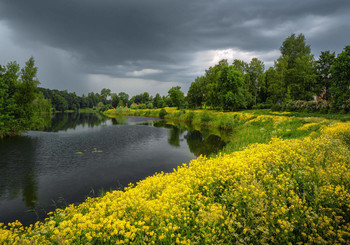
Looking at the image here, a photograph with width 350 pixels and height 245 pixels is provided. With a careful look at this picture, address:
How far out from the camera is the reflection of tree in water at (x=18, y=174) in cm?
1159

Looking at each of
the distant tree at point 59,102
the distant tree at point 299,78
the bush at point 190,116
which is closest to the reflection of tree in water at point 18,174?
the bush at point 190,116

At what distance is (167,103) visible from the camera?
11200 centimetres

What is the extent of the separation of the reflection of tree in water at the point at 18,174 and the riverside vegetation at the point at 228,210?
5866mm

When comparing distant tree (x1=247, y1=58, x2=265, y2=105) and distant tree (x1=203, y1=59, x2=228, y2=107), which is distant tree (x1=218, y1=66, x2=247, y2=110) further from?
distant tree (x1=247, y1=58, x2=265, y2=105)

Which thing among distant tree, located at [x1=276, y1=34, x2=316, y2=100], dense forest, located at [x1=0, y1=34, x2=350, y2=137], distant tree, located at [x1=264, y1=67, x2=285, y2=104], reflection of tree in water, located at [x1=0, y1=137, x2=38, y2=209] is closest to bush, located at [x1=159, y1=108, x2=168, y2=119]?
dense forest, located at [x1=0, y1=34, x2=350, y2=137]

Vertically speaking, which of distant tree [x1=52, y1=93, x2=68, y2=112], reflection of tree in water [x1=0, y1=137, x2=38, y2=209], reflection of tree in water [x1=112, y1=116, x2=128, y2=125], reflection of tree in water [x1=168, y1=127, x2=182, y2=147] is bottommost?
reflection of tree in water [x1=0, y1=137, x2=38, y2=209]

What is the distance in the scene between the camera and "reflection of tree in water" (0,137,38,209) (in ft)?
38.0

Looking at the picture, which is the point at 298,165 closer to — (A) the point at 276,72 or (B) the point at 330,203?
(B) the point at 330,203

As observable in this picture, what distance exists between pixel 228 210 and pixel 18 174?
17.4 m

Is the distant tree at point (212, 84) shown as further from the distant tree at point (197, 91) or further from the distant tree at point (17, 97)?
the distant tree at point (17, 97)

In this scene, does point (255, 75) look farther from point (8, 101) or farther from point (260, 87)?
point (8, 101)

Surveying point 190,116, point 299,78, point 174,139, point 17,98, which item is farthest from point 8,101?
point 299,78

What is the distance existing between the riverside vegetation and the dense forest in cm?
2389

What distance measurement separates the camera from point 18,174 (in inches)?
571
